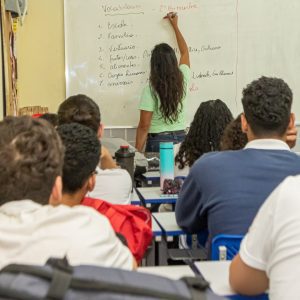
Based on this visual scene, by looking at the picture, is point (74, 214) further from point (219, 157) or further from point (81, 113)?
point (81, 113)

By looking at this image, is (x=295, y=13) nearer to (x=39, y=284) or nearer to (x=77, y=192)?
(x=77, y=192)

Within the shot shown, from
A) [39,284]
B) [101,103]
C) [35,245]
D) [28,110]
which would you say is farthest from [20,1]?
[39,284]

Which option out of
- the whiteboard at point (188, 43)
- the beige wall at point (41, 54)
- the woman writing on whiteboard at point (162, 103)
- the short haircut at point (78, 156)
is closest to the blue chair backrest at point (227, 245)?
the short haircut at point (78, 156)

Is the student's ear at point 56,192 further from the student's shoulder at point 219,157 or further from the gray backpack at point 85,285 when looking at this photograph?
the student's shoulder at point 219,157

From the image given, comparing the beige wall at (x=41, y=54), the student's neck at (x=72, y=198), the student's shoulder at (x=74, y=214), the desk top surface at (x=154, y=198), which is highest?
the beige wall at (x=41, y=54)

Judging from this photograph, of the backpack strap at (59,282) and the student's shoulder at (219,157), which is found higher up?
the backpack strap at (59,282)

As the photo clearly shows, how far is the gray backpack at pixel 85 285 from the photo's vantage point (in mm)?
680

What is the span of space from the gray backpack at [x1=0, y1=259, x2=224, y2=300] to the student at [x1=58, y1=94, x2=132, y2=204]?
4.70 ft

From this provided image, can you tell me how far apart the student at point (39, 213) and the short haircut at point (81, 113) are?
1.19 m

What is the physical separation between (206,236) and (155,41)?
104 inches

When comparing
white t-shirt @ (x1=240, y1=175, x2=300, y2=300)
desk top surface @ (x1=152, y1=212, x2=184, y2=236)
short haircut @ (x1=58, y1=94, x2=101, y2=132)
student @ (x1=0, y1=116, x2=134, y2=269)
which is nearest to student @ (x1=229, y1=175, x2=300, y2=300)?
white t-shirt @ (x1=240, y1=175, x2=300, y2=300)

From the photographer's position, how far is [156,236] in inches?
81.0

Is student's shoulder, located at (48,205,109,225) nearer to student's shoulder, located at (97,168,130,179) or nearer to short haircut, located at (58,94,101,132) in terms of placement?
student's shoulder, located at (97,168,130,179)

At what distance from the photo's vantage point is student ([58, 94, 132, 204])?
86.9 inches
